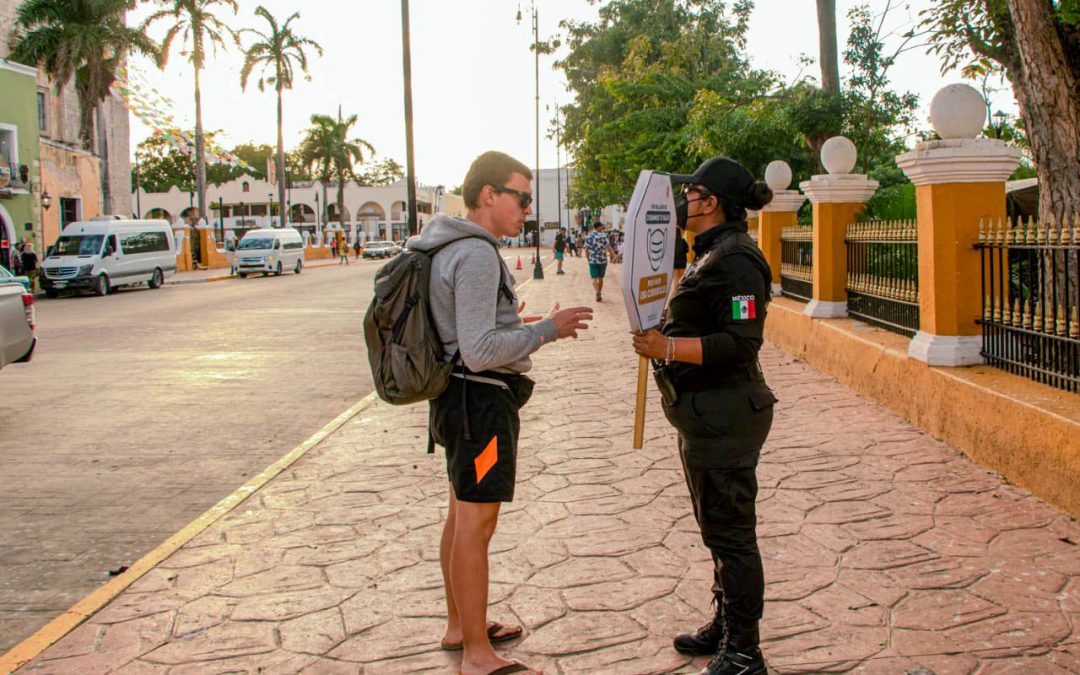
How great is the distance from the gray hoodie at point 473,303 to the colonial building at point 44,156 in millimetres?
33093

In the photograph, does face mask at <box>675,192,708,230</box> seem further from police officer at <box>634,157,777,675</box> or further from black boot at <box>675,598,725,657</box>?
black boot at <box>675,598,725,657</box>

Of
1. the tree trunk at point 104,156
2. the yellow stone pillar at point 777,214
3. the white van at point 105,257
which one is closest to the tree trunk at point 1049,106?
the yellow stone pillar at point 777,214

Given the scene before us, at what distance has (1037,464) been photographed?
5234mm

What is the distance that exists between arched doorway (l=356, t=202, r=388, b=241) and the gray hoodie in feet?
310

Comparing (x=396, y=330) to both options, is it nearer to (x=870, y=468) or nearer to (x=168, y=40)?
(x=870, y=468)

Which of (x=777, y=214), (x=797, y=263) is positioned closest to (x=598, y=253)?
(x=777, y=214)

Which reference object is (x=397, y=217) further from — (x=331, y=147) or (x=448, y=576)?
(x=448, y=576)

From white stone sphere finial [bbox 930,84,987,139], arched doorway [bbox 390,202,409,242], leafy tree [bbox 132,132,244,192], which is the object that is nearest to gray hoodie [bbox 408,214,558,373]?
white stone sphere finial [bbox 930,84,987,139]

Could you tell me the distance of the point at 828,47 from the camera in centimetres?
1541

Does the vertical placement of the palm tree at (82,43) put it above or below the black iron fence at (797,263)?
above

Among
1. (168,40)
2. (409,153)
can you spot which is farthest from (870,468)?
(168,40)

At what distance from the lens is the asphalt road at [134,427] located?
193 inches

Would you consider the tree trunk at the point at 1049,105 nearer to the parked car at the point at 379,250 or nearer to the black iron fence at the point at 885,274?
the black iron fence at the point at 885,274

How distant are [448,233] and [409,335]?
13.8 inches
